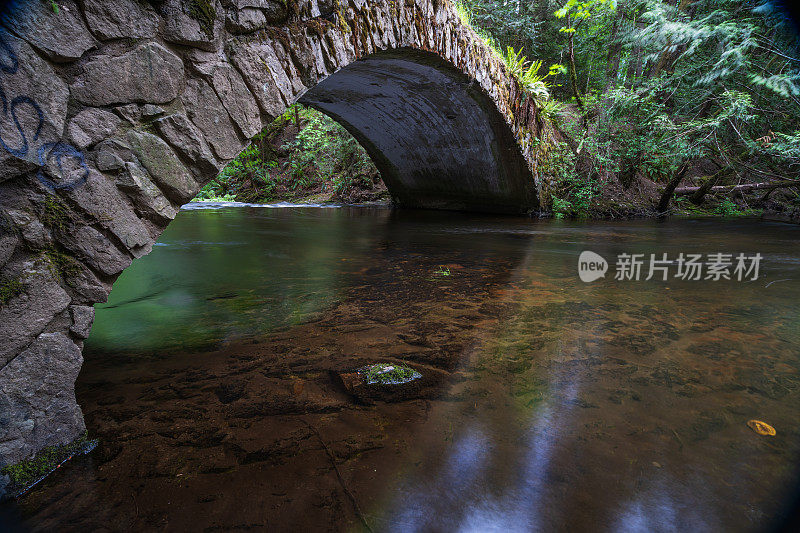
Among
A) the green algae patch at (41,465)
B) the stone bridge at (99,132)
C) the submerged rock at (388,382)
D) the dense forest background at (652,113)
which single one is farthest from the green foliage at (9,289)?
the dense forest background at (652,113)

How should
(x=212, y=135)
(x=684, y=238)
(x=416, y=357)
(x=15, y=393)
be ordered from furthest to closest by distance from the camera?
1. (x=684, y=238)
2. (x=416, y=357)
3. (x=212, y=135)
4. (x=15, y=393)

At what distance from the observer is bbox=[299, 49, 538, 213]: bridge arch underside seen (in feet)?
21.9

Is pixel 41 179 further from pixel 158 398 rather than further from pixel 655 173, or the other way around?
pixel 655 173

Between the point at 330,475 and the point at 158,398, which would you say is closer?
the point at 330,475

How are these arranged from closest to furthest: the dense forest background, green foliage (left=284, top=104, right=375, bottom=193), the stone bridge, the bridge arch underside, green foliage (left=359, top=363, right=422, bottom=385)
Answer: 1. the stone bridge
2. green foliage (left=359, top=363, right=422, bottom=385)
3. the bridge arch underside
4. the dense forest background
5. green foliage (left=284, top=104, right=375, bottom=193)

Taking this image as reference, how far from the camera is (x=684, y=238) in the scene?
23.5 feet

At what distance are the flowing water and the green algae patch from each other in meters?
0.04

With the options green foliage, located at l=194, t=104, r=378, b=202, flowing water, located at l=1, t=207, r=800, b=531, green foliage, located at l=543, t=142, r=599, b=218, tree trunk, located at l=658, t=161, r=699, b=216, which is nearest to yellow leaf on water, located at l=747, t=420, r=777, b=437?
flowing water, located at l=1, t=207, r=800, b=531

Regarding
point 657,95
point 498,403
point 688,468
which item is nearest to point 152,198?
point 498,403

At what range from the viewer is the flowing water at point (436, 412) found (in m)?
1.21

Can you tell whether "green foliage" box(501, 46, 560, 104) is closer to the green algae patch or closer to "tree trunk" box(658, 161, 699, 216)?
"tree trunk" box(658, 161, 699, 216)

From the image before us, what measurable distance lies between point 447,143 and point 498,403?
29.0 feet

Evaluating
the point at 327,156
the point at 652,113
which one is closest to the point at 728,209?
the point at 652,113

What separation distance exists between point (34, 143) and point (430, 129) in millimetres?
8652
